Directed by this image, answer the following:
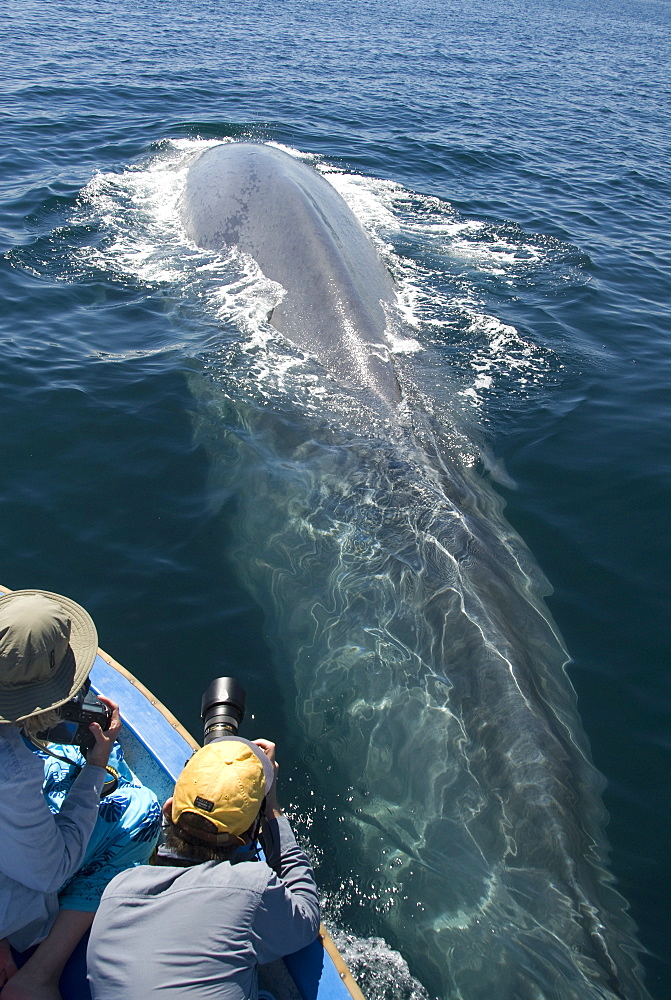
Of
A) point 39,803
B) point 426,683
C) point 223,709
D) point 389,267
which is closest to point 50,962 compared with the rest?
point 39,803

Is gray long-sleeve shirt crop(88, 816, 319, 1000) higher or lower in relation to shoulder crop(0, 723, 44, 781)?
lower

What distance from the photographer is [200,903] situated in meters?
3.09

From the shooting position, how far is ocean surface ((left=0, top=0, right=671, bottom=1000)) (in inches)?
223

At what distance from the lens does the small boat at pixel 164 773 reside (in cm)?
381

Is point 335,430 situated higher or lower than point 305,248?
lower

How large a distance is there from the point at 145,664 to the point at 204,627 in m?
0.64

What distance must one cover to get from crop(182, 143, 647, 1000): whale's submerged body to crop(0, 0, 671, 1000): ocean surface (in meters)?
0.05

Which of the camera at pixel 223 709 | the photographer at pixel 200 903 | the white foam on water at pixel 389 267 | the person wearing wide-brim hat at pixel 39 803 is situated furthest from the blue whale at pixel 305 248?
the photographer at pixel 200 903

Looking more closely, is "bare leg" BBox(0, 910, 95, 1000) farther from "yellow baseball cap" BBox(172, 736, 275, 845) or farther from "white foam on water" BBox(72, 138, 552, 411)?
"white foam on water" BBox(72, 138, 552, 411)

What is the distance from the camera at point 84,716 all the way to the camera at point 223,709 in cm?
55

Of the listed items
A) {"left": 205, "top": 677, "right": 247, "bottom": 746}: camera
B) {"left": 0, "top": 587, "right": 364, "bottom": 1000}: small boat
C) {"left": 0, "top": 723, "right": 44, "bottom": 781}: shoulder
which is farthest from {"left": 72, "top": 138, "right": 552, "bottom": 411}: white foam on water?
{"left": 0, "top": 723, "right": 44, "bottom": 781}: shoulder

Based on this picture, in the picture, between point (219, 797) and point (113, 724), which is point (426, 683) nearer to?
point (113, 724)

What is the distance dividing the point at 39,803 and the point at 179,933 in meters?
0.86

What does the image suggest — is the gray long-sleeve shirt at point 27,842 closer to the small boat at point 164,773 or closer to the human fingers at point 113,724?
the human fingers at point 113,724
